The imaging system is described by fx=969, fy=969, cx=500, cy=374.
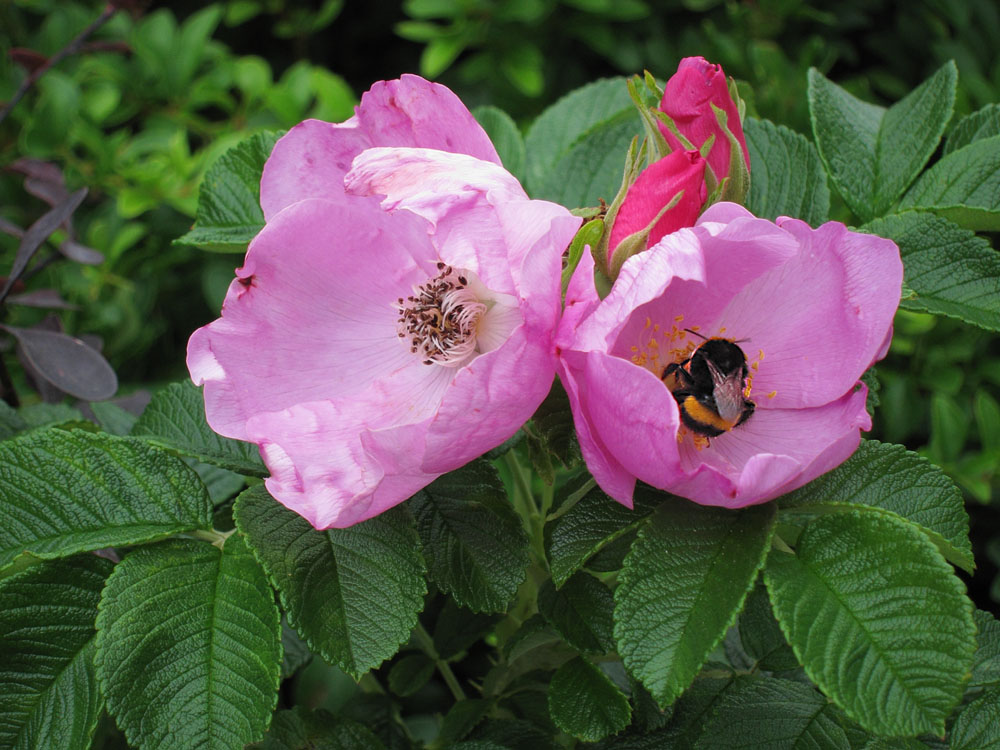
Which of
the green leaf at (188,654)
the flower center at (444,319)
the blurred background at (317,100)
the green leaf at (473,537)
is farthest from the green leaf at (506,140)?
the blurred background at (317,100)

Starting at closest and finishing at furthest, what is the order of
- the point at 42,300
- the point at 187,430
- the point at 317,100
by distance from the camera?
the point at 187,430
the point at 42,300
the point at 317,100

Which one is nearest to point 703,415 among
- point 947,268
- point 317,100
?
point 947,268

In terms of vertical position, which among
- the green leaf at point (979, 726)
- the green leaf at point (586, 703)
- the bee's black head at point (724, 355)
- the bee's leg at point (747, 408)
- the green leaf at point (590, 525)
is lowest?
the green leaf at point (586, 703)

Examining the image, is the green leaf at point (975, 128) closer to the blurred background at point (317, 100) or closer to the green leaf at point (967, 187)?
the green leaf at point (967, 187)

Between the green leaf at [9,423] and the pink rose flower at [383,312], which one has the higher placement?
the pink rose flower at [383,312]

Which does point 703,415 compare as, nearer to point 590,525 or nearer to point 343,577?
point 590,525

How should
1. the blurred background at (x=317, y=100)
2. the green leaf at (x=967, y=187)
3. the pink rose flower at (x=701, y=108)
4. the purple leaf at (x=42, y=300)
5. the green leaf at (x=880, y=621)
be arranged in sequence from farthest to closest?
the blurred background at (x=317, y=100), the purple leaf at (x=42, y=300), the green leaf at (x=967, y=187), the pink rose flower at (x=701, y=108), the green leaf at (x=880, y=621)
